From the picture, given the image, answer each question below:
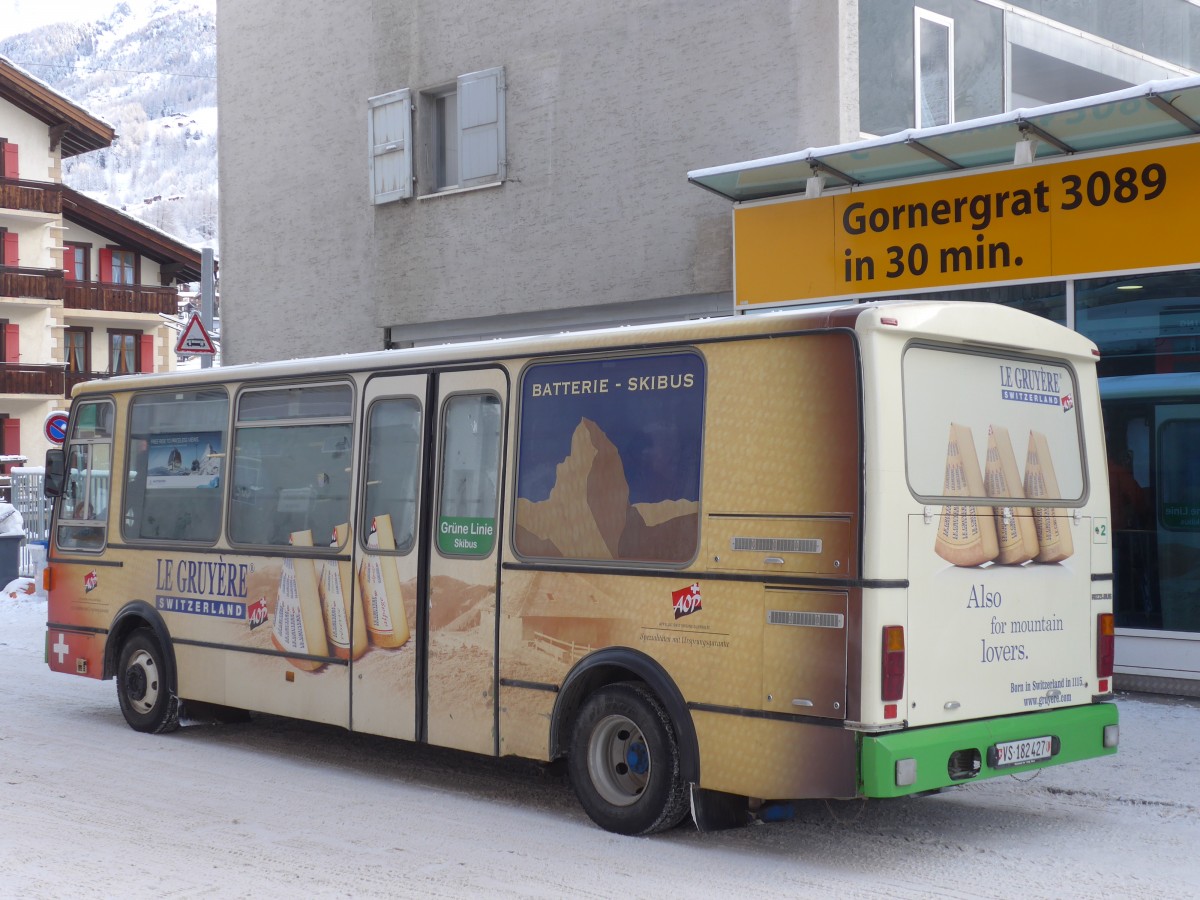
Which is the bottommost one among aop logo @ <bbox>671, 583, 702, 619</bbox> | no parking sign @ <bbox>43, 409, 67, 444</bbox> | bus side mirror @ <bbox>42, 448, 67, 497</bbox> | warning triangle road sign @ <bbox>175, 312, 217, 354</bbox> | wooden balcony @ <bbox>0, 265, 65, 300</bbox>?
aop logo @ <bbox>671, 583, 702, 619</bbox>

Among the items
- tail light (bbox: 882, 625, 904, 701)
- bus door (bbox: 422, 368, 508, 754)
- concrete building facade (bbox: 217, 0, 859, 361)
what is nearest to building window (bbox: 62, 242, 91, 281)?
concrete building facade (bbox: 217, 0, 859, 361)

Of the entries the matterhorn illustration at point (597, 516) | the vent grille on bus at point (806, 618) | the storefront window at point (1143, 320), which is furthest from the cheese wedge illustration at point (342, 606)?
the storefront window at point (1143, 320)

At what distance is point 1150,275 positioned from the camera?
1196cm

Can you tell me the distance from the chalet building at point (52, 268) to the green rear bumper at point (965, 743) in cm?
5233

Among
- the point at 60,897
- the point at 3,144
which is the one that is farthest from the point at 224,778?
the point at 3,144

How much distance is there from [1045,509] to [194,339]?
42.2 ft

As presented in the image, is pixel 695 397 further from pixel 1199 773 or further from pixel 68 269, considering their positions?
pixel 68 269

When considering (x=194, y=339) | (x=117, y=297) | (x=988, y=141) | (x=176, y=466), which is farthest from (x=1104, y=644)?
(x=117, y=297)

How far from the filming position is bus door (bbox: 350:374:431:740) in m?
9.01

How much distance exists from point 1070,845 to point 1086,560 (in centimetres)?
145

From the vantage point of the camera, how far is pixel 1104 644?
7988 millimetres

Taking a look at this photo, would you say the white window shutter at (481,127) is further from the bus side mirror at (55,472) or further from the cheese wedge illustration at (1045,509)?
the cheese wedge illustration at (1045,509)

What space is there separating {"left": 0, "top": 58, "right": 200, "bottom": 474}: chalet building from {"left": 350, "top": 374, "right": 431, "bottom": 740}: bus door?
4911 centimetres

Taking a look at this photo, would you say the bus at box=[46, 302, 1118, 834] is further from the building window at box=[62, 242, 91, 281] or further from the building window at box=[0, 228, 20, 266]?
the building window at box=[62, 242, 91, 281]
